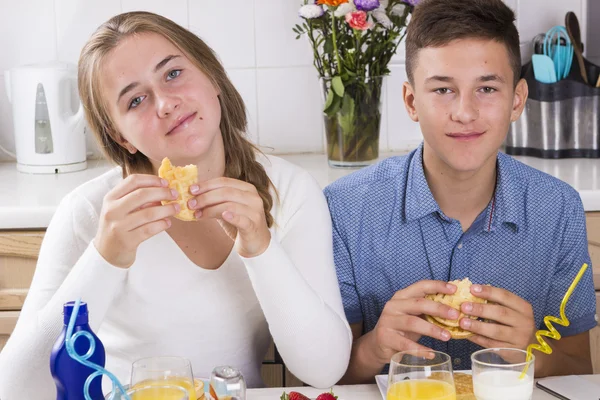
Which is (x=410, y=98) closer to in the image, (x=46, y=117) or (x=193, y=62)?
(x=193, y=62)

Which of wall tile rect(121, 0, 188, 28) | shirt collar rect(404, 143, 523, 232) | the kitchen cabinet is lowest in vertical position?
the kitchen cabinet

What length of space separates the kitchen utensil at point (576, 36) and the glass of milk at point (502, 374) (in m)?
1.49

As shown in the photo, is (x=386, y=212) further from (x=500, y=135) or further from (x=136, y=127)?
(x=136, y=127)

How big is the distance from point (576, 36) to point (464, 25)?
1.04 metres

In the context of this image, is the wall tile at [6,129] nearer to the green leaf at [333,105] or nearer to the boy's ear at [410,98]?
the green leaf at [333,105]

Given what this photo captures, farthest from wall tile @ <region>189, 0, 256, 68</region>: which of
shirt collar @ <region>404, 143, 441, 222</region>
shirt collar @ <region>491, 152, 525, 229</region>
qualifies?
shirt collar @ <region>491, 152, 525, 229</region>

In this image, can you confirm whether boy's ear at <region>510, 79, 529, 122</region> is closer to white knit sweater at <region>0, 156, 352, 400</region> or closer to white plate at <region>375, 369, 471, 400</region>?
white knit sweater at <region>0, 156, 352, 400</region>

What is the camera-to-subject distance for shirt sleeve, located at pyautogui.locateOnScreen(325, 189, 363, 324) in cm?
174

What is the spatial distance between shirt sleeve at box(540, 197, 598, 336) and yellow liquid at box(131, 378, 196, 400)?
889mm

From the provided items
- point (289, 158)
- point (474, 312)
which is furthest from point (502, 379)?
point (289, 158)

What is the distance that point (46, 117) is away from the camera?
247 centimetres

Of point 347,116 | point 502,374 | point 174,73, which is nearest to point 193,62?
point 174,73

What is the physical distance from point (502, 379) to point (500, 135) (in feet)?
1.98

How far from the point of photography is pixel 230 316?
62.2 inches
